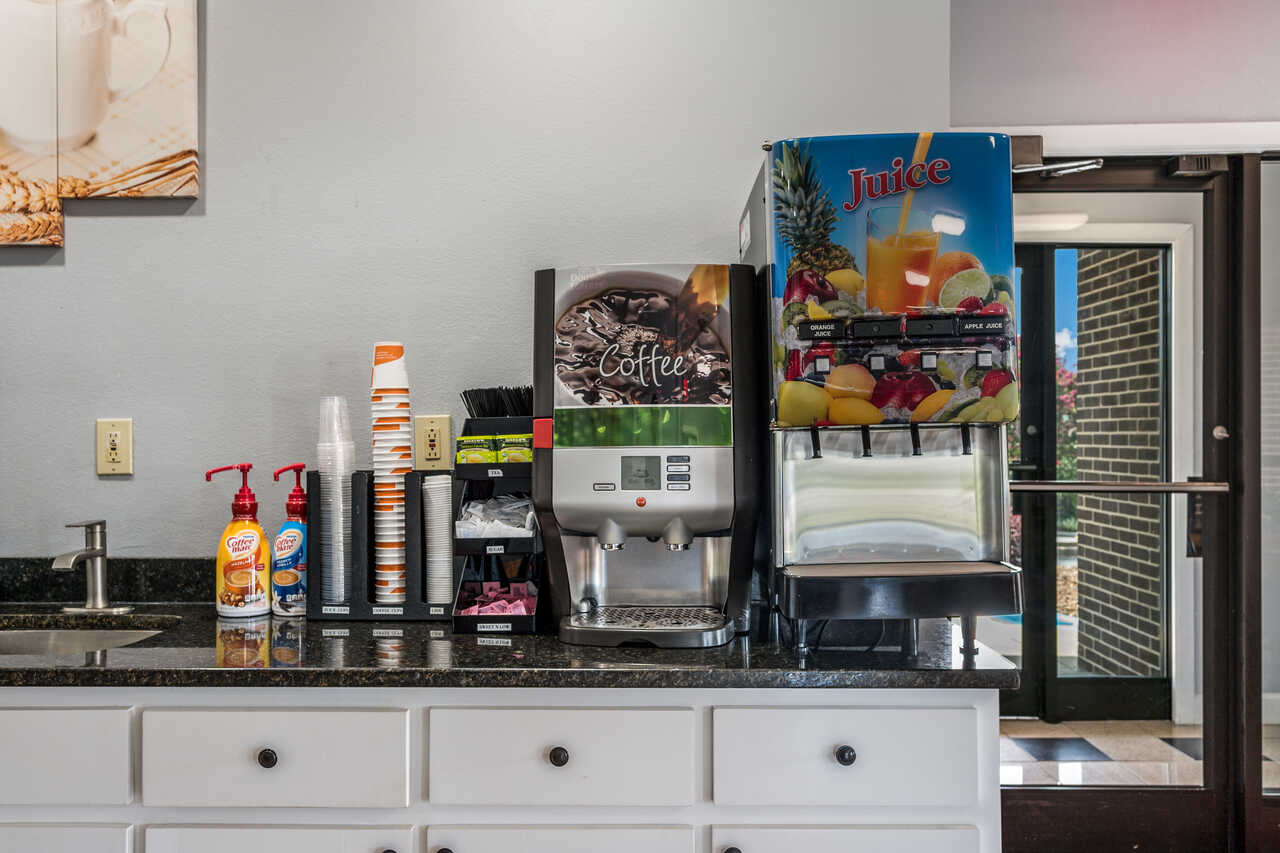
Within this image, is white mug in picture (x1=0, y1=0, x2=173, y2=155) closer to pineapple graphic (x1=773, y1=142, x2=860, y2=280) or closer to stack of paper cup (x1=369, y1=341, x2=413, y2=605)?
stack of paper cup (x1=369, y1=341, x2=413, y2=605)

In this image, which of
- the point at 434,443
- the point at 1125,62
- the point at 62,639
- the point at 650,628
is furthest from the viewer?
the point at 1125,62

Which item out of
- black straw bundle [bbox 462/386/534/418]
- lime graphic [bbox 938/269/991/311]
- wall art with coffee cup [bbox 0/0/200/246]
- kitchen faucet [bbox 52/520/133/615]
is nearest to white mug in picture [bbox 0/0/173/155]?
wall art with coffee cup [bbox 0/0/200/246]

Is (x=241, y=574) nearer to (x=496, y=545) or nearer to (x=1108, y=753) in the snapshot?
(x=496, y=545)

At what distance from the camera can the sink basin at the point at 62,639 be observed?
1816 mm

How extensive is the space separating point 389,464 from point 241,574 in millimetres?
352

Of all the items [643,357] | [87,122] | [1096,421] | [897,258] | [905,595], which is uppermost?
[87,122]

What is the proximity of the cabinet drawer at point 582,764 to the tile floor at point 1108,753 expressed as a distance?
1.34 meters

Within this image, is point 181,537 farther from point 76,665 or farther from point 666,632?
point 666,632

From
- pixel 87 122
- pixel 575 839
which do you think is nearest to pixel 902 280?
pixel 575 839

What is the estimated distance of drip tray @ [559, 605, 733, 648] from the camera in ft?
4.66

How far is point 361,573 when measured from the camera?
1.72 m

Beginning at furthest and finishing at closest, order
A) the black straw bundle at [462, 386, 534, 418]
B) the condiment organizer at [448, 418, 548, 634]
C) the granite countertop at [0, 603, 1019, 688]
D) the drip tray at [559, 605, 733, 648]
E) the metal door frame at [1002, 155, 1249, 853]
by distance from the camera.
A: the metal door frame at [1002, 155, 1249, 853], the black straw bundle at [462, 386, 534, 418], the condiment organizer at [448, 418, 548, 634], the drip tray at [559, 605, 733, 648], the granite countertop at [0, 603, 1019, 688]

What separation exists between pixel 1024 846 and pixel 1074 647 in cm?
52

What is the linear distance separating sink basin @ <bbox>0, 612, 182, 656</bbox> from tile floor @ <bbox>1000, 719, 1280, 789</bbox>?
207cm
